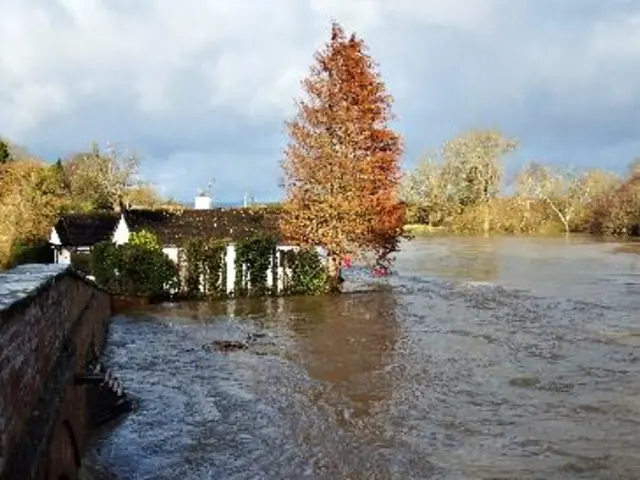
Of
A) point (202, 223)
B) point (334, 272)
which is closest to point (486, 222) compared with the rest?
point (202, 223)

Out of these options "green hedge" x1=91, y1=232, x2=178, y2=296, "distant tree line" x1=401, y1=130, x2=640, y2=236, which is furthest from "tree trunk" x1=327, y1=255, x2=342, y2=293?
"distant tree line" x1=401, y1=130, x2=640, y2=236

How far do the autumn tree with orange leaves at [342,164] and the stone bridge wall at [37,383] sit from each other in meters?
23.3

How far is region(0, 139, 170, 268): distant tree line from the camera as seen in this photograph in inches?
1623

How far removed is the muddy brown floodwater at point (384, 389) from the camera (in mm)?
11039

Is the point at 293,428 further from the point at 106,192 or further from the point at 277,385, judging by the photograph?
the point at 106,192

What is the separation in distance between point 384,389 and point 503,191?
70466mm

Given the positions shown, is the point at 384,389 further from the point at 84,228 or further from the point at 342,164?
the point at 84,228

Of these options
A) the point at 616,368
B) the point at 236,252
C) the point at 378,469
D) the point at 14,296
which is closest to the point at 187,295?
the point at 236,252

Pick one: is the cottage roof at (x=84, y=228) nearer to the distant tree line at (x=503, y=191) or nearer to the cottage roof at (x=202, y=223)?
the cottage roof at (x=202, y=223)

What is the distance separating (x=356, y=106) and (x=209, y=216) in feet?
29.5

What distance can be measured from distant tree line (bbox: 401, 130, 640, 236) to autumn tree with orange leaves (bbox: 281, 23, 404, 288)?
42881mm

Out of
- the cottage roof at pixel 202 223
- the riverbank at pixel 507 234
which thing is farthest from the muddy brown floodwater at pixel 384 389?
the riverbank at pixel 507 234

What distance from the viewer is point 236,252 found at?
3156 cm

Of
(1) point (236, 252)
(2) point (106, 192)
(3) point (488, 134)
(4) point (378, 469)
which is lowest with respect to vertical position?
(4) point (378, 469)
